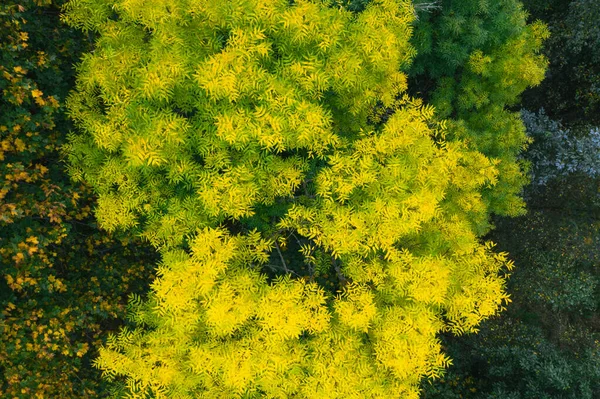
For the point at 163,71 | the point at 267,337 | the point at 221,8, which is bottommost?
the point at 267,337

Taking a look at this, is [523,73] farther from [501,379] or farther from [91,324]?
[91,324]

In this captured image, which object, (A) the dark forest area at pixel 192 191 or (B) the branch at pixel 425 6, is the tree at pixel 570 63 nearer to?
(A) the dark forest area at pixel 192 191

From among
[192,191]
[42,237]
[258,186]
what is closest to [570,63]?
[258,186]

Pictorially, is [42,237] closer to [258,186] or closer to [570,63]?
[258,186]

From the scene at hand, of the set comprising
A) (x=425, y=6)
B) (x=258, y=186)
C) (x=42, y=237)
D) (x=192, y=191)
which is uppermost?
(x=425, y=6)

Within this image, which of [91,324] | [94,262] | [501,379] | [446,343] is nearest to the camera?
[91,324]

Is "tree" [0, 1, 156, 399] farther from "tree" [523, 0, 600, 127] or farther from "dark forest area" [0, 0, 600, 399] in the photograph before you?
"tree" [523, 0, 600, 127]

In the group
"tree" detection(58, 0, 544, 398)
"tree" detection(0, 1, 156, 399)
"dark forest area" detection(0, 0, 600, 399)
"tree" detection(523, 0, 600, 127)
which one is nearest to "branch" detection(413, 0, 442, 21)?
"dark forest area" detection(0, 0, 600, 399)

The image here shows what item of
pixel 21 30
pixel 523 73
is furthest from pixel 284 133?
pixel 523 73
